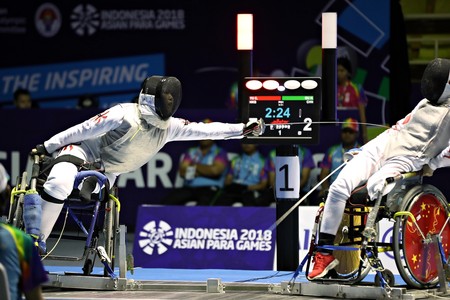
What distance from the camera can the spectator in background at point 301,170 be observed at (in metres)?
11.9

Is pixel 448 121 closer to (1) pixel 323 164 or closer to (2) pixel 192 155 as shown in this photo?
(1) pixel 323 164

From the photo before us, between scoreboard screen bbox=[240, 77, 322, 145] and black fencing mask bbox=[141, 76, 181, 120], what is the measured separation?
3.07 ft

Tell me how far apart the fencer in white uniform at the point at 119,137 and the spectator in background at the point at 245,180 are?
10.4ft

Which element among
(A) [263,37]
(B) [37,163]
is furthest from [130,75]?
(B) [37,163]

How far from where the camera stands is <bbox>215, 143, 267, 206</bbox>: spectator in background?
40.0 ft

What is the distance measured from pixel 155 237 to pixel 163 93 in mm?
1951

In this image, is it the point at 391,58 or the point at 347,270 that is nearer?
the point at 347,270

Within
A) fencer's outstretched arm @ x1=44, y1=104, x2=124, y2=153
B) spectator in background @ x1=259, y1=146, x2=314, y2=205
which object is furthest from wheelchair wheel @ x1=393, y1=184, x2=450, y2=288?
spectator in background @ x1=259, y1=146, x2=314, y2=205

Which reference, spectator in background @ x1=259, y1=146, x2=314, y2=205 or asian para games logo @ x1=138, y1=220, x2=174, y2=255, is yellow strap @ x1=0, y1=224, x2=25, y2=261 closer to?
asian para games logo @ x1=138, y1=220, x2=174, y2=255

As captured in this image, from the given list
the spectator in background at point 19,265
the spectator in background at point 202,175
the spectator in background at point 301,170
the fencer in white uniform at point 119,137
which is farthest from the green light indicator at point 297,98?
the spectator in background at point 19,265

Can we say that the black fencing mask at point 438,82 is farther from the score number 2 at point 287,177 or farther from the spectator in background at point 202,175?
the spectator in background at point 202,175

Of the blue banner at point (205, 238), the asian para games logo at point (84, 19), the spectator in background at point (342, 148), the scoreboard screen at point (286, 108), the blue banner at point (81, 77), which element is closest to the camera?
the scoreboard screen at point (286, 108)

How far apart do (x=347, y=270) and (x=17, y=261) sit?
12.3 ft

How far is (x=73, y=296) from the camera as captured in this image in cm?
802
